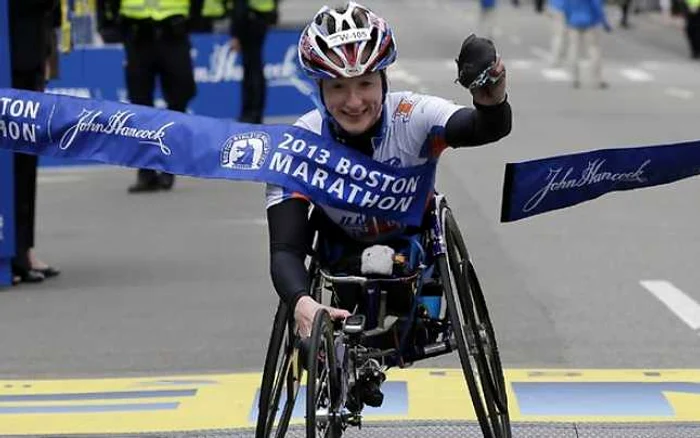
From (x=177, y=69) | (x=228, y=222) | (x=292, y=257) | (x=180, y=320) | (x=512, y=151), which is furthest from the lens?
(x=512, y=151)

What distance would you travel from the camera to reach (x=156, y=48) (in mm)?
13062

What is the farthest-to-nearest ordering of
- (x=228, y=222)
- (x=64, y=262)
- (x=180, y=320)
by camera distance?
(x=228, y=222), (x=64, y=262), (x=180, y=320)

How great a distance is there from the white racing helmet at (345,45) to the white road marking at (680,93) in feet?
55.0

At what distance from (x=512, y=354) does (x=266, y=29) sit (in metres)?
9.01

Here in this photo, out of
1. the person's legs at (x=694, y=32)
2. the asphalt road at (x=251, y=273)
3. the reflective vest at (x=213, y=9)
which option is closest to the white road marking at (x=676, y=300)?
the asphalt road at (x=251, y=273)

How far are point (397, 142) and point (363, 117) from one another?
0.51 ft

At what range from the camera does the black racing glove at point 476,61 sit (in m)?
4.82

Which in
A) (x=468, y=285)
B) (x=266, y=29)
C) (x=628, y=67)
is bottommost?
(x=628, y=67)

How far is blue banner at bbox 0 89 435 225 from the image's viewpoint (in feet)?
17.0

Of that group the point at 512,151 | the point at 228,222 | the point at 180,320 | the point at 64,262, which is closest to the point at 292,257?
the point at 180,320

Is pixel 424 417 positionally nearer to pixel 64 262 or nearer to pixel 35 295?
pixel 35 295

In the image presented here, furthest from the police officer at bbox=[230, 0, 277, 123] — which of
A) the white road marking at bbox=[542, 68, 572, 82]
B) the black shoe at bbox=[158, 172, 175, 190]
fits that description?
the white road marking at bbox=[542, 68, 572, 82]

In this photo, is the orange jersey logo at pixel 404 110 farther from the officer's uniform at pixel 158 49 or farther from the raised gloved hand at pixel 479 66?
the officer's uniform at pixel 158 49

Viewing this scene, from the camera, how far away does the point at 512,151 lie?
15.5 m
